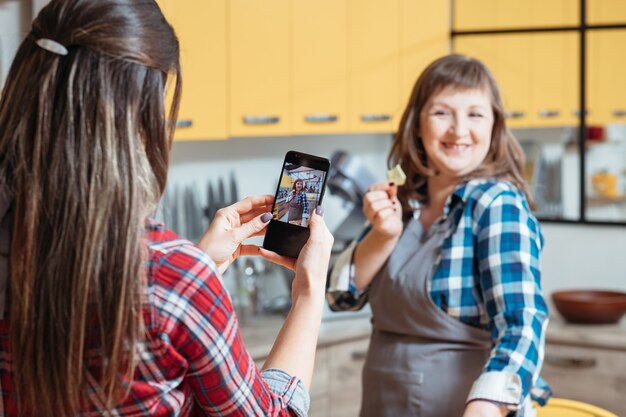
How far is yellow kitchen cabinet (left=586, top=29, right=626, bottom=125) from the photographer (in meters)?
3.86

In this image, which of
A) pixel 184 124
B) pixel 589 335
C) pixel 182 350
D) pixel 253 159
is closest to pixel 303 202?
pixel 182 350

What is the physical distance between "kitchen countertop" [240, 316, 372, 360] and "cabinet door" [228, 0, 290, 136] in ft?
2.25

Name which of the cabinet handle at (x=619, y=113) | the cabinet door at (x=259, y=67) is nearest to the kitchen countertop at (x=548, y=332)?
the cabinet door at (x=259, y=67)

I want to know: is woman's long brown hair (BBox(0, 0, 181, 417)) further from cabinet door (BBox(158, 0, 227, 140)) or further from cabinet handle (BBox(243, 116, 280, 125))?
cabinet handle (BBox(243, 116, 280, 125))

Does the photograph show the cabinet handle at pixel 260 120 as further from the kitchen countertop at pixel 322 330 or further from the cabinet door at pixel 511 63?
the cabinet door at pixel 511 63

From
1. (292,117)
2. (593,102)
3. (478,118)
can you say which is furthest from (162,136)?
(593,102)

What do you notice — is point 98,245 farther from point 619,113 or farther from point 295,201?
point 619,113

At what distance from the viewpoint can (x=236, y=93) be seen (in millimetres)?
3162

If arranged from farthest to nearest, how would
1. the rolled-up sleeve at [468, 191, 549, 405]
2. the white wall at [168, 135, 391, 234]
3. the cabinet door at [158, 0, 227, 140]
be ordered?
the white wall at [168, 135, 391, 234] → the cabinet door at [158, 0, 227, 140] → the rolled-up sleeve at [468, 191, 549, 405]

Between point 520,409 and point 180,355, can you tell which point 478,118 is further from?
point 180,355

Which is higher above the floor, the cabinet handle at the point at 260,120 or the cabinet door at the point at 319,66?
the cabinet door at the point at 319,66

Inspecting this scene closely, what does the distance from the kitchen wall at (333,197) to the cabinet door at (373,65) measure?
0.39m

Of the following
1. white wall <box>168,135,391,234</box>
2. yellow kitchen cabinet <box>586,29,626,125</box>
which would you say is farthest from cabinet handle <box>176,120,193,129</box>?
yellow kitchen cabinet <box>586,29,626,125</box>

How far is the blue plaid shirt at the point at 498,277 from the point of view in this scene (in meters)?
1.77
